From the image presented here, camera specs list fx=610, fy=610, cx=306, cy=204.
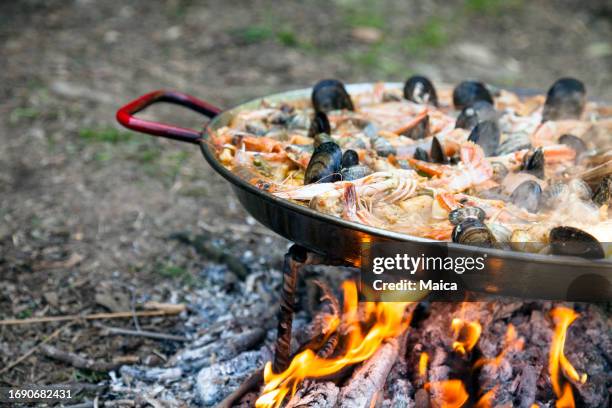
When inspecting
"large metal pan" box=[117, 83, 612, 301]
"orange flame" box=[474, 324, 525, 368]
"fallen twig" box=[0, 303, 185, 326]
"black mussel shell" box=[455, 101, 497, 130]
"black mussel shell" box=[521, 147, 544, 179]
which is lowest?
"fallen twig" box=[0, 303, 185, 326]

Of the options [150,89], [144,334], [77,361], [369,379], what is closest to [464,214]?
[369,379]

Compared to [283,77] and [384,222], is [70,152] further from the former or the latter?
[384,222]

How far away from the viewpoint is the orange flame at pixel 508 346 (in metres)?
2.88

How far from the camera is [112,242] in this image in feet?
14.1

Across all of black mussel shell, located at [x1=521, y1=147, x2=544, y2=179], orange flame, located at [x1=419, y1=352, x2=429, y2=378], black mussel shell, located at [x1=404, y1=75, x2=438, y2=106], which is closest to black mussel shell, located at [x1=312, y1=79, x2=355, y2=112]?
black mussel shell, located at [x1=404, y1=75, x2=438, y2=106]

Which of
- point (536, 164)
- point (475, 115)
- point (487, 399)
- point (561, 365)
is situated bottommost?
point (487, 399)

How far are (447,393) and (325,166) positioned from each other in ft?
3.88

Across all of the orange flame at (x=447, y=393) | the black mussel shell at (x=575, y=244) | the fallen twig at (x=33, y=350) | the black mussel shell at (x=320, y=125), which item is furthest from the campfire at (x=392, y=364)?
the fallen twig at (x=33, y=350)

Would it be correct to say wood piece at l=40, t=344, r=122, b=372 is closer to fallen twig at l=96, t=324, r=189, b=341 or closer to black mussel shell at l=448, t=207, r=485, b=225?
fallen twig at l=96, t=324, r=189, b=341

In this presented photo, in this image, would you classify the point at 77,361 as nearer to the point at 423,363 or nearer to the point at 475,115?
the point at 423,363

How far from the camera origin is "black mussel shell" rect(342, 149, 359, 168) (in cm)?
261

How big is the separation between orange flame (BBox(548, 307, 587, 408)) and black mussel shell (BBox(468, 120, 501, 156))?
903 mm

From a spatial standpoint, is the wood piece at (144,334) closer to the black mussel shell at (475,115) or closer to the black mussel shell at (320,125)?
the black mussel shell at (320,125)

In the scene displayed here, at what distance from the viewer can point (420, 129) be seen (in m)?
3.09
